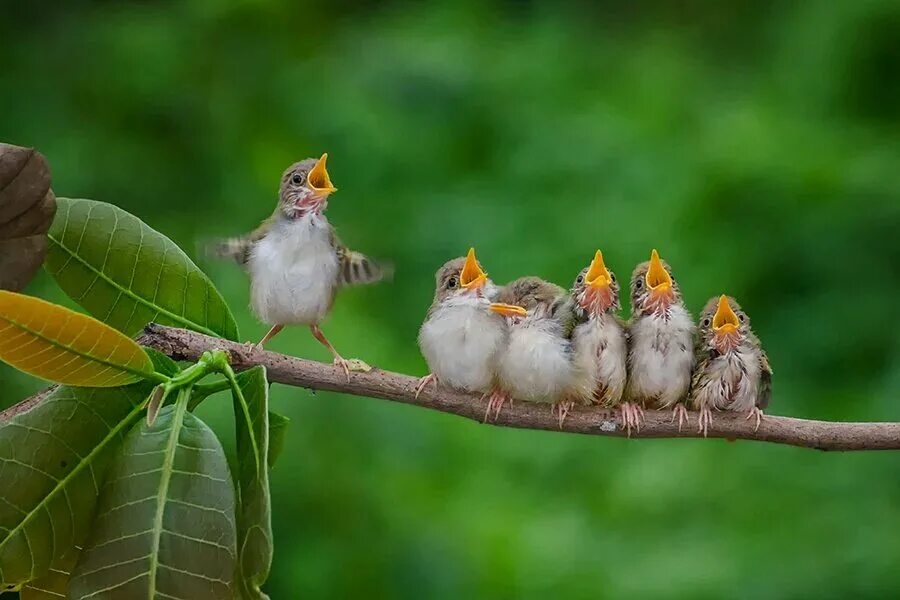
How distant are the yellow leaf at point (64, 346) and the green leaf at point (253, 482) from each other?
56 mm

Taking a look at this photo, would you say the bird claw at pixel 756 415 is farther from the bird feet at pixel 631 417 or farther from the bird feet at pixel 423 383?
the bird feet at pixel 423 383

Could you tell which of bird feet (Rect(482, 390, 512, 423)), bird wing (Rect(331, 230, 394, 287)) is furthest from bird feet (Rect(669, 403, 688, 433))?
bird wing (Rect(331, 230, 394, 287))

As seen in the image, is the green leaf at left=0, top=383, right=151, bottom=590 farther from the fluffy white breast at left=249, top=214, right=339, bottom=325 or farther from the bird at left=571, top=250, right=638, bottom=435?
the bird at left=571, top=250, right=638, bottom=435

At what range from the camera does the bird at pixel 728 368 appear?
856 mm

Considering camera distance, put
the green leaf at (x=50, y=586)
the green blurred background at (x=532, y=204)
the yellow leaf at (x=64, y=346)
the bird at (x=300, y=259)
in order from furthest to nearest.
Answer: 1. the green blurred background at (x=532, y=204)
2. the bird at (x=300, y=259)
3. the green leaf at (x=50, y=586)
4. the yellow leaf at (x=64, y=346)

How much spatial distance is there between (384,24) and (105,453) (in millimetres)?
1245

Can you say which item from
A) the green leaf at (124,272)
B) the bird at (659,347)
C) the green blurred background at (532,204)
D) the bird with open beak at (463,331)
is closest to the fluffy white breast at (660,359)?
the bird at (659,347)

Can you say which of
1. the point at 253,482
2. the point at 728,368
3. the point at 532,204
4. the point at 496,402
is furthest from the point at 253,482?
the point at 532,204

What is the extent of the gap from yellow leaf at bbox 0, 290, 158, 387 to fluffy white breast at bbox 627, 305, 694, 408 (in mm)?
420

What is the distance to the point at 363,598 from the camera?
1.40 meters

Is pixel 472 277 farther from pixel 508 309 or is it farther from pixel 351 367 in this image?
pixel 351 367

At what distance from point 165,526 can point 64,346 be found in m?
0.10

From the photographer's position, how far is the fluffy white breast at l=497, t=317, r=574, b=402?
0.82 m

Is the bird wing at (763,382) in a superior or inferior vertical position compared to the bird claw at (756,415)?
superior
